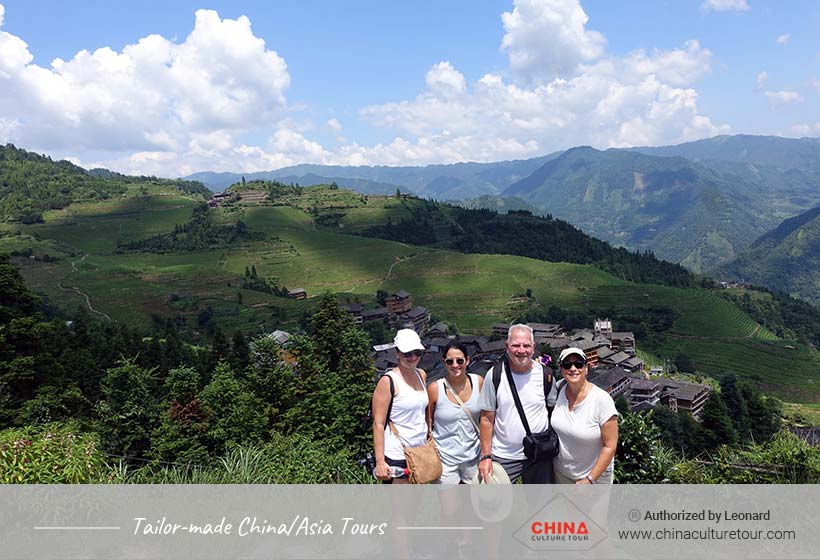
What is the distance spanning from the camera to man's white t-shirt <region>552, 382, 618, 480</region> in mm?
4262

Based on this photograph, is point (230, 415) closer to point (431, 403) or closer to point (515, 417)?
point (431, 403)

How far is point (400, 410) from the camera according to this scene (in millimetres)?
4723

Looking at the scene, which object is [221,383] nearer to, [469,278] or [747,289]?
[469,278]

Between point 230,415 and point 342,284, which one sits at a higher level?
point 230,415

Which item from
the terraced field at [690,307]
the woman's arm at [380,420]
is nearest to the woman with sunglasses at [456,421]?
the woman's arm at [380,420]

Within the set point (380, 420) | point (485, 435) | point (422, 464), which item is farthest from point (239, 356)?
point (485, 435)

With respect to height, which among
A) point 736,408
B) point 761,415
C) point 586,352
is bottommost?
→ point 736,408

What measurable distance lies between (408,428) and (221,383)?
435 inches

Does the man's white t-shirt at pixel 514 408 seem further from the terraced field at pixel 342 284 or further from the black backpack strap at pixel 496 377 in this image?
the terraced field at pixel 342 284

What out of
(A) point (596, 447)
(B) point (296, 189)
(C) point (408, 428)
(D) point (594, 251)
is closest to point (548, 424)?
(A) point (596, 447)

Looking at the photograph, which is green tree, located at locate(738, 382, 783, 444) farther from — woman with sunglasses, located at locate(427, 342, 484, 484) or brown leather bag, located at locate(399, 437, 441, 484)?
brown leather bag, located at locate(399, 437, 441, 484)

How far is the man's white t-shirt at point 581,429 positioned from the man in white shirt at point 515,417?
171 mm

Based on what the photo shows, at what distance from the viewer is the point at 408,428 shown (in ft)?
15.6

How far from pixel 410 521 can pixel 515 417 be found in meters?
1.41
